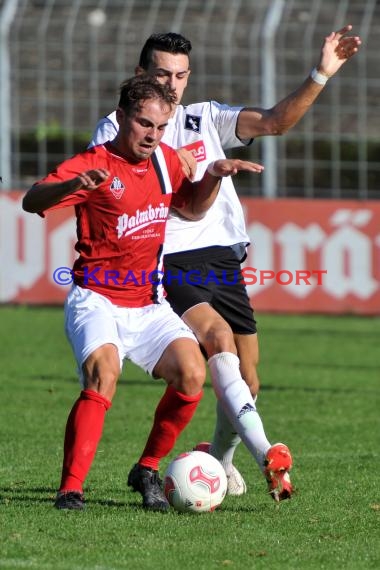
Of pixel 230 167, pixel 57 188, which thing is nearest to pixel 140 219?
pixel 230 167

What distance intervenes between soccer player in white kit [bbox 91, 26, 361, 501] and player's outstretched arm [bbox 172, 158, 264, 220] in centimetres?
27

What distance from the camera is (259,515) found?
6.10 meters

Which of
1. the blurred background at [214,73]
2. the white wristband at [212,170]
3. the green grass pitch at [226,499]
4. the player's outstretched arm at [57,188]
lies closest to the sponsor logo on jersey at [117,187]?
the player's outstretched arm at [57,188]

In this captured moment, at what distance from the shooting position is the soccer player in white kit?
6.55 meters

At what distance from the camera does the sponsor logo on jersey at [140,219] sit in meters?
6.28

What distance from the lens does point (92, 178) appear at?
18.9ft

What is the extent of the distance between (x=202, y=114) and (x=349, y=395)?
528cm

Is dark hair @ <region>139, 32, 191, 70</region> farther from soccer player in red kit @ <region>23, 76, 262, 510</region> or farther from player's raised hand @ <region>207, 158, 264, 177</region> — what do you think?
player's raised hand @ <region>207, 158, 264, 177</region>

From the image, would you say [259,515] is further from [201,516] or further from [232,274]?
[232,274]

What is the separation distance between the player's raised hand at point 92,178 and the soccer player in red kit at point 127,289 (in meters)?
0.22

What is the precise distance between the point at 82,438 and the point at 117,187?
1227 mm

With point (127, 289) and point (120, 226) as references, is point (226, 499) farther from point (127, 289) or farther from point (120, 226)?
point (120, 226)

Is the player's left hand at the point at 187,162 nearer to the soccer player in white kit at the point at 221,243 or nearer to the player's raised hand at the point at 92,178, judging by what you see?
the soccer player in white kit at the point at 221,243

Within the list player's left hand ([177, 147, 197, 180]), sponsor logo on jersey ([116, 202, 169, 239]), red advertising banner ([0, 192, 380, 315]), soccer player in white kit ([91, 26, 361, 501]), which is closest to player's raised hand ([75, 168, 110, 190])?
sponsor logo on jersey ([116, 202, 169, 239])
